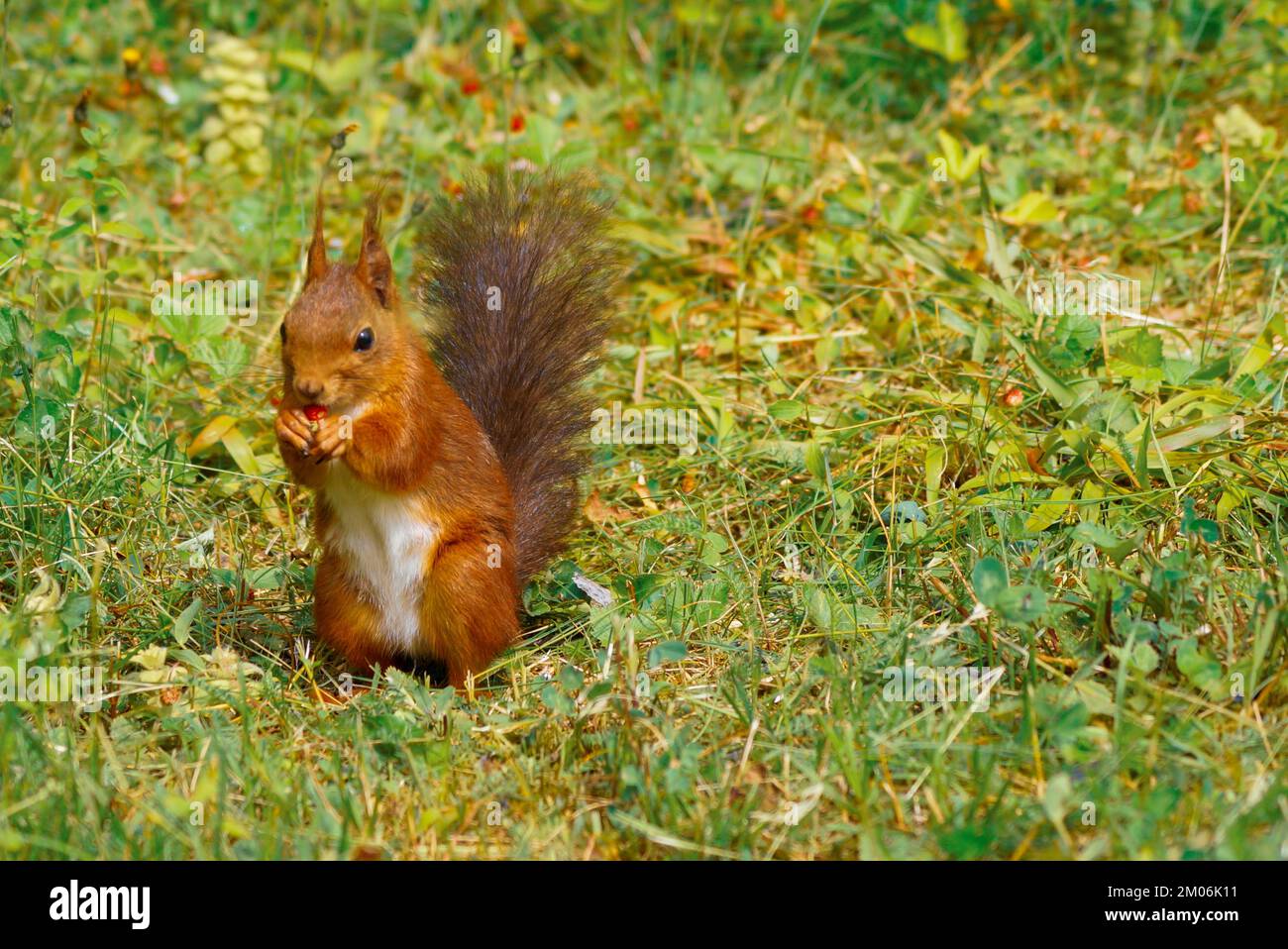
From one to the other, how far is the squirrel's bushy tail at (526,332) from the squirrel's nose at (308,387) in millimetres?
590

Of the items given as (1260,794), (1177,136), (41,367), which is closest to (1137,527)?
(1260,794)

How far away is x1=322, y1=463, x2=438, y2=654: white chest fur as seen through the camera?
240 cm

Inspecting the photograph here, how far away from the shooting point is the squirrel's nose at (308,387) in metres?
2.15

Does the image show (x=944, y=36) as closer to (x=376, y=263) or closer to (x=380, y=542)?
(x=376, y=263)

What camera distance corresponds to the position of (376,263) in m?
2.36

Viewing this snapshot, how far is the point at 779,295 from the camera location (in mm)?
3652

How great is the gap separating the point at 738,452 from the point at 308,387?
4.04 ft

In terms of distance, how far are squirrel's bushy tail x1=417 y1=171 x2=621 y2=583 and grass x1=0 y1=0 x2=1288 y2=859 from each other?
223 millimetres

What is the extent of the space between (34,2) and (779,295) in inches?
115

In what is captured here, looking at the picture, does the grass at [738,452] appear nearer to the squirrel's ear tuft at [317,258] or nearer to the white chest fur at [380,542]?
the white chest fur at [380,542]

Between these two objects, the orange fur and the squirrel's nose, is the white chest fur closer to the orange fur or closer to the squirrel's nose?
the orange fur

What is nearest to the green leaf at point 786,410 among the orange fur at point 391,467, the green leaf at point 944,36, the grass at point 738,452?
the grass at point 738,452

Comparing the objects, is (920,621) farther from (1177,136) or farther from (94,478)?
(1177,136)

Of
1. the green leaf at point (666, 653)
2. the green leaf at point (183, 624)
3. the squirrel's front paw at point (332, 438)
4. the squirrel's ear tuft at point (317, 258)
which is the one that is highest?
the squirrel's ear tuft at point (317, 258)
